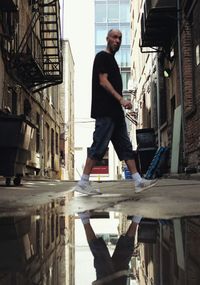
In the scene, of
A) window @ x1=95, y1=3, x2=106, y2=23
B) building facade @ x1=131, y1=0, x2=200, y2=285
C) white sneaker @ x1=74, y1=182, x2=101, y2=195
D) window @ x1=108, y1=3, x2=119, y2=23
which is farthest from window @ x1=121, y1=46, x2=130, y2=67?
white sneaker @ x1=74, y1=182, x2=101, y2=195

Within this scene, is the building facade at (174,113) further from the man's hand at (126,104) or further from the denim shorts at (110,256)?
the man's hand at (126,104)

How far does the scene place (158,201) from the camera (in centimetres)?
434

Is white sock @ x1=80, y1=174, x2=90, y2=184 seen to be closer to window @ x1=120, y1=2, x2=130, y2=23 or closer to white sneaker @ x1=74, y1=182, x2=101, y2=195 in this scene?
white sneaker @ x1=74, y1=182, x2=101, y2=195

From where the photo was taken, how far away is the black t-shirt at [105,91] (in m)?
5.68

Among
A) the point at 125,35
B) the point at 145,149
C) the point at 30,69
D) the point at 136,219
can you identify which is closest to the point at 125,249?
the point at 136,219

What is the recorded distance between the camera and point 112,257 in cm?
220

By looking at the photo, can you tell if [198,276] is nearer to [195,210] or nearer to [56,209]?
[195,210]

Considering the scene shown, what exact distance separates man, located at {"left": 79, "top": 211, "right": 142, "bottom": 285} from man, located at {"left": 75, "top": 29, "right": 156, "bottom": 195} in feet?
8.07

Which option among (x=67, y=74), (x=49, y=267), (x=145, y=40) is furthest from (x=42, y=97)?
(x=49, y=267)

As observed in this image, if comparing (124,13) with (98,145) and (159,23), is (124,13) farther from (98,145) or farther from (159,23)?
(98,145)

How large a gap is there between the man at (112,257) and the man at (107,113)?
2.46 meters

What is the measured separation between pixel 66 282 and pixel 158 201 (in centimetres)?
263

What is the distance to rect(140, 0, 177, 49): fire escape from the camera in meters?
14.3

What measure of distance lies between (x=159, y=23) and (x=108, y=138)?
10850 mm
